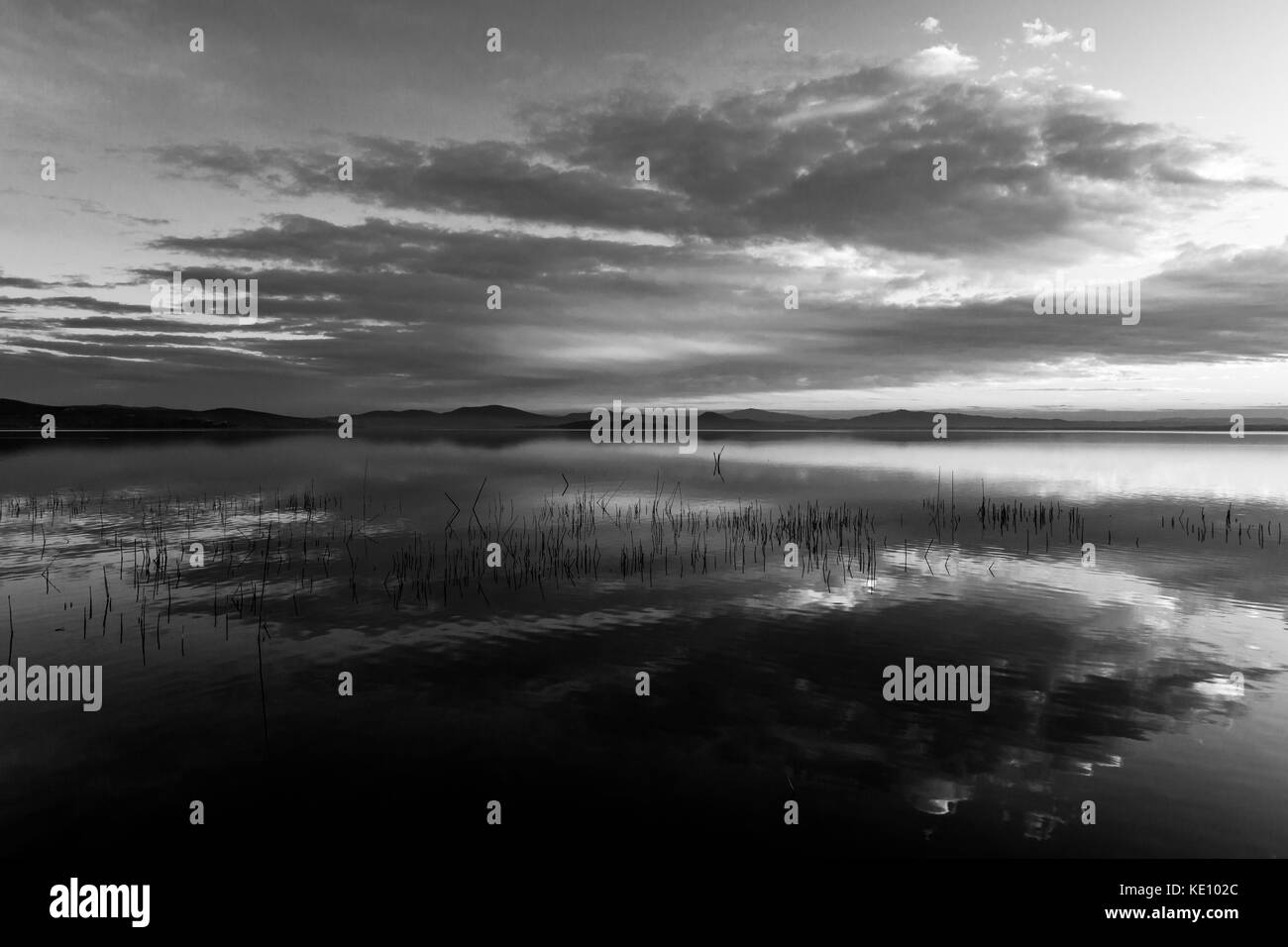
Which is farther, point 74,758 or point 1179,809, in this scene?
point 74,758

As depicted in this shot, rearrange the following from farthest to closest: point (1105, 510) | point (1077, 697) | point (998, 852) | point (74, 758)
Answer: point (1105, 510), point (1077, 697), point (74, 758), point (998, 852)

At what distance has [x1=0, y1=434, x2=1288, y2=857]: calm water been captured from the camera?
28.0 ft

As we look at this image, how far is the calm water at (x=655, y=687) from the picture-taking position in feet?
28.0

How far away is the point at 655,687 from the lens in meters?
12.5

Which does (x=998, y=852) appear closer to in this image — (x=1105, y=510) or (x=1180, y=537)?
(x=1180, y=537)

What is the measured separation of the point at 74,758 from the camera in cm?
985

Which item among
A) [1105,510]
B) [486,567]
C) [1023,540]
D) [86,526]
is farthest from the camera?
[1105,510]
